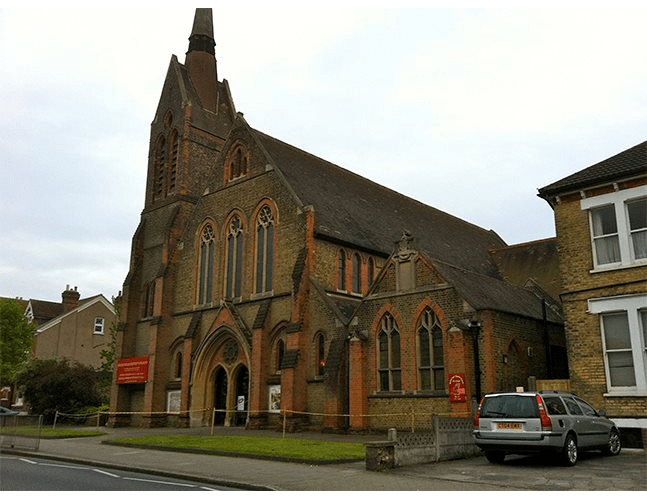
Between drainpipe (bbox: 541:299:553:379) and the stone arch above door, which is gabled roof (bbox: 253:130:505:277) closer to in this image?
the stone arch above door

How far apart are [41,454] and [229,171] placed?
1912 cm

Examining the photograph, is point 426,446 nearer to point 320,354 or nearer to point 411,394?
point 411,394

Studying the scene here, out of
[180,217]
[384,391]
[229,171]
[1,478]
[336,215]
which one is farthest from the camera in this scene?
[180,217]

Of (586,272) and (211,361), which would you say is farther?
(211,361)

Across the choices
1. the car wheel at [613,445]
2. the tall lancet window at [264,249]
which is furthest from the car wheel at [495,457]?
the tall lancet window at [264,249]

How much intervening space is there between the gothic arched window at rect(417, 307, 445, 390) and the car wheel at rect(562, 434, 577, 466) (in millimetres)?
8844

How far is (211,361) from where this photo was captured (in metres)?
31.5

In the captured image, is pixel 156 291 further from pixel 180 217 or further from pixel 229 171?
pixel 229 171

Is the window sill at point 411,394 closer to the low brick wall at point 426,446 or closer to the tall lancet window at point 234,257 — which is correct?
the low brick wall at point 426,446

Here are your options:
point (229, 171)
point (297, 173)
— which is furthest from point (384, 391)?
point (229, 171)

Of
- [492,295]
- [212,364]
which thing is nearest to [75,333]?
[212,364]

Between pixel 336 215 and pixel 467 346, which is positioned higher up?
pixel 336 215

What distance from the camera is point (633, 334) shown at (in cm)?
1712

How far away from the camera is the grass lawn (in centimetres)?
1528
